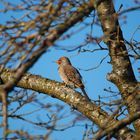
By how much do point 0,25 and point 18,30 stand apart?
320 mm

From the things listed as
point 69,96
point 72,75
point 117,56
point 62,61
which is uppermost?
point 62,61

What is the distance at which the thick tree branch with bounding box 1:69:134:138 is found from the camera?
5582 mm

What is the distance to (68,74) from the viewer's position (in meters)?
10.8

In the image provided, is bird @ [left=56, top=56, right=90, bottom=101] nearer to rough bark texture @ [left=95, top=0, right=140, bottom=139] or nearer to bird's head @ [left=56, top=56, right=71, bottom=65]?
bird's head @ [left=56, top=56, right=71, bottom=65]

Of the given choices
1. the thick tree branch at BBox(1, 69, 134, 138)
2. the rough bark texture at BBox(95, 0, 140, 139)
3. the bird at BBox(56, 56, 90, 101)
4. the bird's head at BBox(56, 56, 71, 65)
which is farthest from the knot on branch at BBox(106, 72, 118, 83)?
the bird's head at BBox(56, 56, 71, 65)

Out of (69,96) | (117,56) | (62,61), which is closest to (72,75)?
(62,61)

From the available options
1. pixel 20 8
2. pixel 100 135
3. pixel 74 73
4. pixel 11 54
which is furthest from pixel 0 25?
pixel 74 73

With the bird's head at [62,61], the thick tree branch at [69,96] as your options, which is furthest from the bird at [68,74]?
the thick tree branch at [69,96]

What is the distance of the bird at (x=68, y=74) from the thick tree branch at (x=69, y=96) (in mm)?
3185

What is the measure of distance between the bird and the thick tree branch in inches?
125

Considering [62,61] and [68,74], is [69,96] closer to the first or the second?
[68,74]

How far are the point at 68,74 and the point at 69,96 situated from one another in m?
4.78

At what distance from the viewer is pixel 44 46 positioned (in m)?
3.19

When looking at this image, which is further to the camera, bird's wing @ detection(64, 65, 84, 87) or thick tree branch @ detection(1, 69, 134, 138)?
bird's wing @ detection(64, 65, 84, 87)
